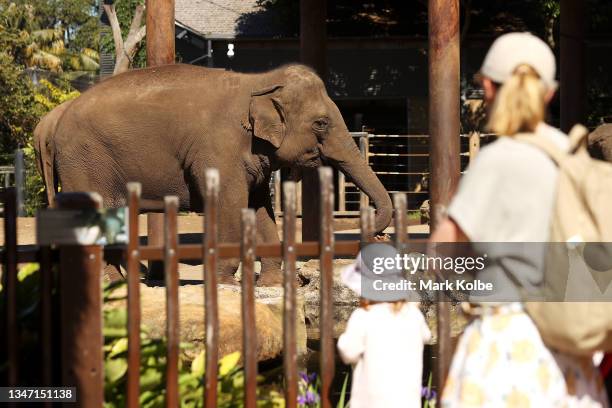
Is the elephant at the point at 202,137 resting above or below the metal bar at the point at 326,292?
above

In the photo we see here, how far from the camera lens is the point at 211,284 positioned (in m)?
4.38

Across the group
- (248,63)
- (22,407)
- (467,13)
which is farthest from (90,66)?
(22,407)

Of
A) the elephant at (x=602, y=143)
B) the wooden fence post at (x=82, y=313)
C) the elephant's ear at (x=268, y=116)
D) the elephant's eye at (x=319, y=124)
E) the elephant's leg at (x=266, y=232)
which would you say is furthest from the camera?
the elephant at (x=602, y=143)

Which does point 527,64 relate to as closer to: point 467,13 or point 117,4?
point 467,13

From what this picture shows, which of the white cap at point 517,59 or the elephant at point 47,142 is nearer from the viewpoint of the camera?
the white cap at point 517,59

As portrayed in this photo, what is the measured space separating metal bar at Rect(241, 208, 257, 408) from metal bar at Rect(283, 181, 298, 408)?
Answer: 0.12 metres

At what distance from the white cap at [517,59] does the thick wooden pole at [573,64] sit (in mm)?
8875

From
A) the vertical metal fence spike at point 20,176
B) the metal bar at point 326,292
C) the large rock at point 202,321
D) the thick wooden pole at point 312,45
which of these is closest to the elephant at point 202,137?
the large rock at point 202,321

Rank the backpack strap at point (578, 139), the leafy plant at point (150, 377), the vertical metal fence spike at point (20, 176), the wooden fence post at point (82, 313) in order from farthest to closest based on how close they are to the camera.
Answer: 1. the vertical metal fence spike at point (20, 176)
2. the leafy plant at point (150, 377)
3. the wooden fence post at point (82, 313)
4. the backpack strap at point (578, 139)

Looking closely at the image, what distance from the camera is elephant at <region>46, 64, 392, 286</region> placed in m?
8.88

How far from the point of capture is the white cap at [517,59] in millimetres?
3490

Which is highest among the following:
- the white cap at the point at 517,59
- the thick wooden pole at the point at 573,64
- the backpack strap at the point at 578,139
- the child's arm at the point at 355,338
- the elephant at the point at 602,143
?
the thick wooden pole at the point at 573,64

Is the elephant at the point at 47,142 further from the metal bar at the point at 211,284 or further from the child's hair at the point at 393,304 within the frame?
the child's hair at the point at 393,304

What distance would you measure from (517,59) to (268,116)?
5.38 metres
